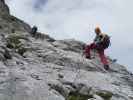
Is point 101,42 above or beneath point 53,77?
above

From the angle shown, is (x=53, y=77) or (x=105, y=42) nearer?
(x=53, y=77)

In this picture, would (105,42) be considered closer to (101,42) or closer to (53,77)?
(101,42)

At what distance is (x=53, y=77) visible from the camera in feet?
83.0

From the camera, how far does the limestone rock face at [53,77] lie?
2038cm

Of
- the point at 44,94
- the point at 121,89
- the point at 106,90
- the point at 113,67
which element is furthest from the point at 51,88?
the point at 113,67

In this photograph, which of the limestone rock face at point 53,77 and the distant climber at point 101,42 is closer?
the limestone rock face at point 53,77

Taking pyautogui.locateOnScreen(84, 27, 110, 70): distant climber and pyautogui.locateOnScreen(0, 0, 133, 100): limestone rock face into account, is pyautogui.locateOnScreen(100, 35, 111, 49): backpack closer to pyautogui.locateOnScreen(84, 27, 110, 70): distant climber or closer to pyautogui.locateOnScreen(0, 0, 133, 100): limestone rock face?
pyautogui.locateOnScreen(84, 27, 110, 70): distant climber

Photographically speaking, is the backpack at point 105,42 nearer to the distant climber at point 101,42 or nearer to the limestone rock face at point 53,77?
the distant climber at point 101,42

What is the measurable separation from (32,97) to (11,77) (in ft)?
8.99

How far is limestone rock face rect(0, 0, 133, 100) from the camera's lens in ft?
66.8

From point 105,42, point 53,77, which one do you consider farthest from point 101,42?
point 53,77

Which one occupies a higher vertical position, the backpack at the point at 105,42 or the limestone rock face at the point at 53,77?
the backpack at the point at 105,42

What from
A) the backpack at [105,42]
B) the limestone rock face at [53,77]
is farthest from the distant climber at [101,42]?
the limestone rock face at [53,77]

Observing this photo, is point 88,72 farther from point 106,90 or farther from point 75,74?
point 106,90
